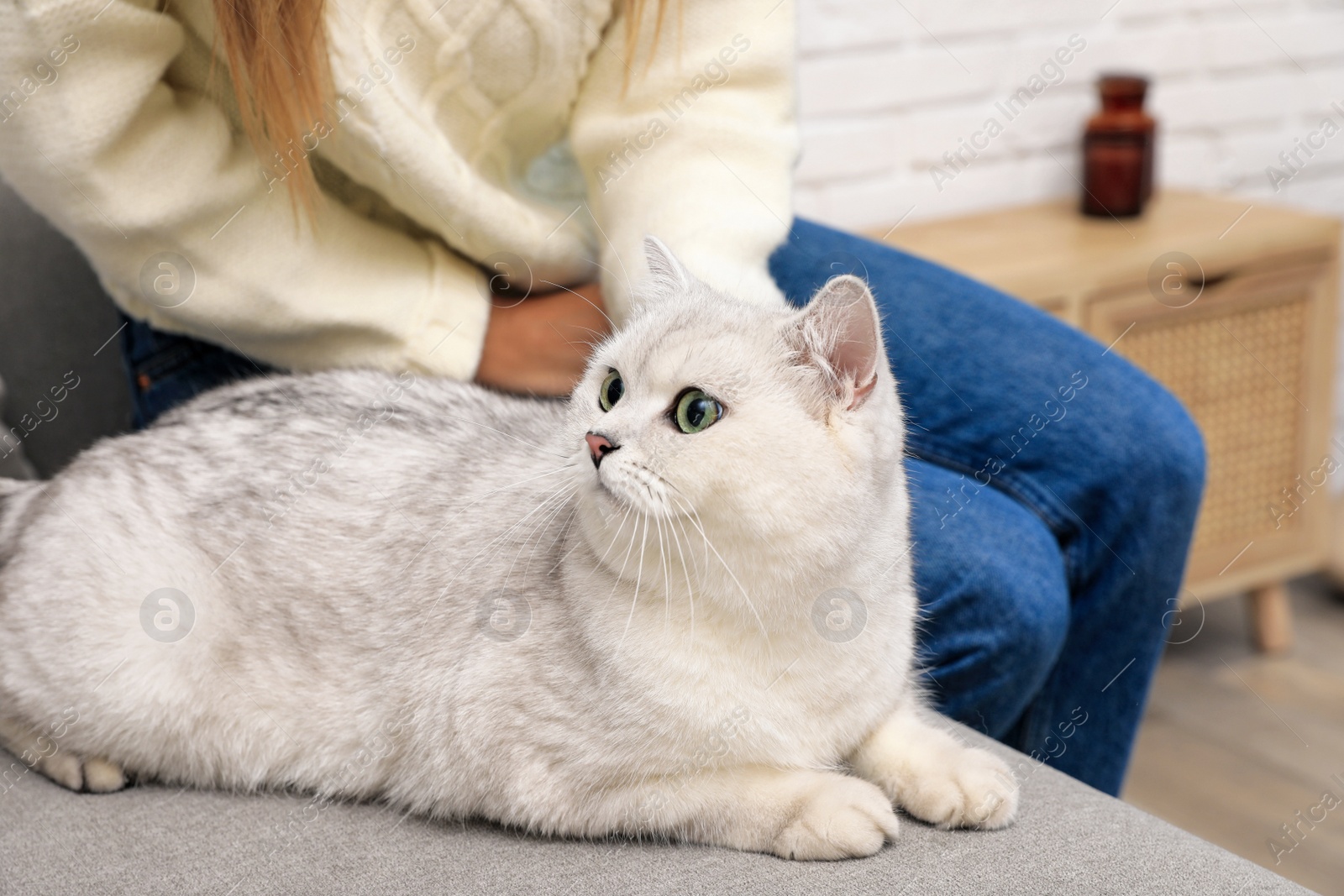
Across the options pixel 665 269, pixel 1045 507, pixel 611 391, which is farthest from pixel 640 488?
pixel 1045 507

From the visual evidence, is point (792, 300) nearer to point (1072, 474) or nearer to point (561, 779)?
point (1072, 474)

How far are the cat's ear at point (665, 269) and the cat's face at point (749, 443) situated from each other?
0.12 metres

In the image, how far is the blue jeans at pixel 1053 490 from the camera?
1.23 meters

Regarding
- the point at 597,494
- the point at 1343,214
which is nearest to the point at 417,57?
the point at 597,494

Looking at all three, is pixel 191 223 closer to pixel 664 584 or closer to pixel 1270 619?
pixel 664 584

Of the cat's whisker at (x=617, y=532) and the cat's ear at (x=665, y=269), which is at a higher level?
the cat's ear at (x=665, y=269)

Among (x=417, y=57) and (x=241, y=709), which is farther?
(x=417, y=57)

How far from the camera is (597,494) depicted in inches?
34.1

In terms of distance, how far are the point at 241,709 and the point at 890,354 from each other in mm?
813

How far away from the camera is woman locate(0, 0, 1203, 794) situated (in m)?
1.17

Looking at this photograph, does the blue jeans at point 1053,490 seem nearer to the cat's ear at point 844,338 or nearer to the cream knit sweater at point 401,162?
the cream knit sweater at point 401,162

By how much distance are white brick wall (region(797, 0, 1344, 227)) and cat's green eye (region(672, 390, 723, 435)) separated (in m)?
1.58

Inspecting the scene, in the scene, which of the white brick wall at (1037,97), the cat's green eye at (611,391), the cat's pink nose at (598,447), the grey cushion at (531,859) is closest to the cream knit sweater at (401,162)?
the cat's green eye at (611,391)

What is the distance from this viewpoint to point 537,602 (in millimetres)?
976
